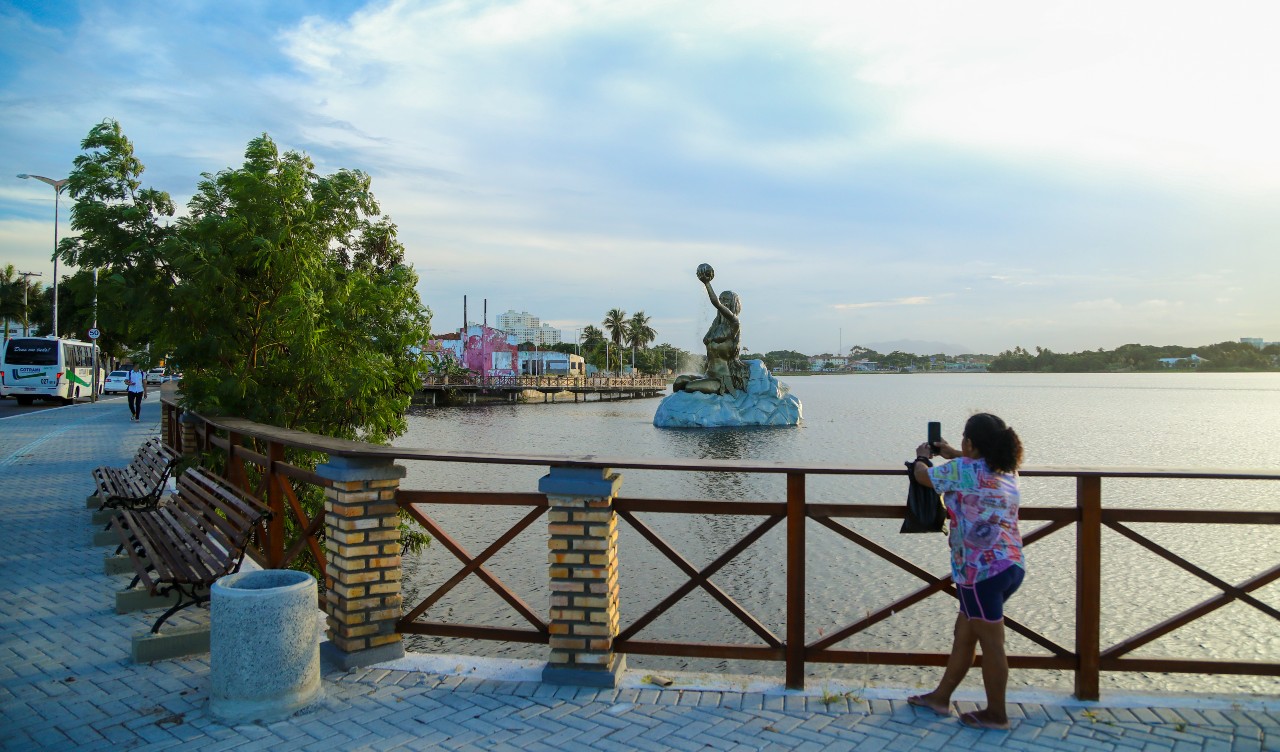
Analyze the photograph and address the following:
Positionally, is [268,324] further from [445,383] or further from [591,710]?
[445,383]

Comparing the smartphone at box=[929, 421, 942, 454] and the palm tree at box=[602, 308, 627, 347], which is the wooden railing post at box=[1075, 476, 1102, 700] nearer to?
the smartphone at box=[929, 421, 942, 454]

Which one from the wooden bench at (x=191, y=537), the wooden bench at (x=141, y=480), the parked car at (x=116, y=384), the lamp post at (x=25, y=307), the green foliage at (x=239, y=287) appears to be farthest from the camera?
the lamp post at (x=25, y=307)

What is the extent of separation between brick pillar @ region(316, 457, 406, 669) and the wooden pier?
224ft

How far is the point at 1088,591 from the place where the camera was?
4.40 metres

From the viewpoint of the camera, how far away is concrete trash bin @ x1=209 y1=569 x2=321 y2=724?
13.5 ft

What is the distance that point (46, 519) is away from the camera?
32.5 ft

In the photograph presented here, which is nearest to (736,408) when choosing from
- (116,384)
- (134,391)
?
(134,391)

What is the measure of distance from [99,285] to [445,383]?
69034mm

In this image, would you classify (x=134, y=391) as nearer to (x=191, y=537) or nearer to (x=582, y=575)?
(x=191, y=537)

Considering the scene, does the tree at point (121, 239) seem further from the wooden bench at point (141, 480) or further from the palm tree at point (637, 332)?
Answer: the palm tree at point (637, 332)

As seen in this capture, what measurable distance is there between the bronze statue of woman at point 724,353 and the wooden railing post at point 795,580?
41033mm

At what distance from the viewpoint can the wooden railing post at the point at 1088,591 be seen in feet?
14.2

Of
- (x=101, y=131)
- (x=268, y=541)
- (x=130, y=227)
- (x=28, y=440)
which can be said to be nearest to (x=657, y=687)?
(x=268, y=541)

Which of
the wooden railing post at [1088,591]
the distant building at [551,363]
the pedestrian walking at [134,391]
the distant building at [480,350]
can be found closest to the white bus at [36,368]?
the pedestrian walking at [134,391]
